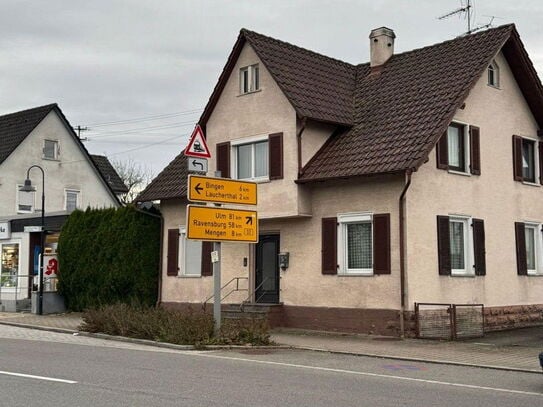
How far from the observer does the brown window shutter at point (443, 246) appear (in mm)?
20094

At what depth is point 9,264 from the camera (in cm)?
3067

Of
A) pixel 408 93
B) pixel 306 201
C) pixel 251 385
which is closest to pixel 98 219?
pixel 306 201

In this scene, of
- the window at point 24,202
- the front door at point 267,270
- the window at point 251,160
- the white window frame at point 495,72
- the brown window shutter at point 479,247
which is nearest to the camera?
the brown window shutter at point 479,247

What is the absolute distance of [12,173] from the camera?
40344 millimetres

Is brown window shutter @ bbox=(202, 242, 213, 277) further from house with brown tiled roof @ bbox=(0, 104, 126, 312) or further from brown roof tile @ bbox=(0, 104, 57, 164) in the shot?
brown roof tile @ bbox=(0, 104, 57, 164)

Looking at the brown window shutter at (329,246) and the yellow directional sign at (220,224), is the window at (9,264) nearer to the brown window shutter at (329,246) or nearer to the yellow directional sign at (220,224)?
the brown window shutter at (329,246)

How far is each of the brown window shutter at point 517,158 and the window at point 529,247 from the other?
1.48m

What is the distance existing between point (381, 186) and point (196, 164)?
18.1ft

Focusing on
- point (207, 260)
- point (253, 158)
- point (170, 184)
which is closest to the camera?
point (253, 158)

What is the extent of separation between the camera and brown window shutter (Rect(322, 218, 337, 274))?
20.8 metres

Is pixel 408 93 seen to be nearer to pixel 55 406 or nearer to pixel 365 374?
pixel 365 374

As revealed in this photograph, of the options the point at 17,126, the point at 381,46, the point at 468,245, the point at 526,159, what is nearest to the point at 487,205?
the point at 468,245

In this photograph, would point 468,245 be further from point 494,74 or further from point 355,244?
point 494,74

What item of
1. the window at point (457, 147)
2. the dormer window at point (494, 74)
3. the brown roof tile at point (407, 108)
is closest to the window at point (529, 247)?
the window at point (457, 147)
